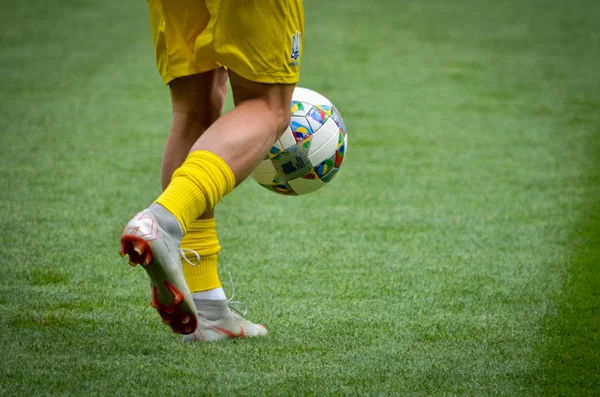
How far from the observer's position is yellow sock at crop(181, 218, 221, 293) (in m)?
1.93

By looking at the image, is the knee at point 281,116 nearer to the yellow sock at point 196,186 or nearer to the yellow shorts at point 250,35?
the yellow shorts at point 250,35

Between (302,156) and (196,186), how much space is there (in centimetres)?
55

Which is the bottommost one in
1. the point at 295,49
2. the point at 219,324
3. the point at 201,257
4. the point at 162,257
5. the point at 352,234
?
the point at 352,234

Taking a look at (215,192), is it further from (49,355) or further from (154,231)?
(49,355)

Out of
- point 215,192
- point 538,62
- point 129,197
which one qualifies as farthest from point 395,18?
point 215,192

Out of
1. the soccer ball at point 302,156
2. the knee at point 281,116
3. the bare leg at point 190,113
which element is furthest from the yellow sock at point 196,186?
the soccer ball at point 302,156

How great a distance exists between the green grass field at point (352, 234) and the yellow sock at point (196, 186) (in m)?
0.33

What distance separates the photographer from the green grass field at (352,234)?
1.71 m

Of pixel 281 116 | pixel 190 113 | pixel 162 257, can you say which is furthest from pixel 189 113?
pixel 162 257

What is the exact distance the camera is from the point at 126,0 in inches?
313

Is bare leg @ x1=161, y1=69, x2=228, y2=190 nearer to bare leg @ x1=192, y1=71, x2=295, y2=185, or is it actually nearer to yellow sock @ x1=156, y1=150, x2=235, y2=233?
bare leg @ x1=192, y1=71, x2=295, y2=185

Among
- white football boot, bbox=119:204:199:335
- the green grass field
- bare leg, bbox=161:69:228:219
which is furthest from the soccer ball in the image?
white football boot, bbox=119:204:199:335

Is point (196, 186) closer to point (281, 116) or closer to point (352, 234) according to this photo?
point (281, 116)

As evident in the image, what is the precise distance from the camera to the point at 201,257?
1942 mm
